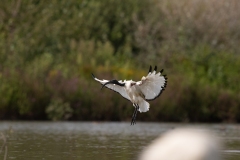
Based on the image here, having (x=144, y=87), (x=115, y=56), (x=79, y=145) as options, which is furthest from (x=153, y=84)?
(x=115, y=56)

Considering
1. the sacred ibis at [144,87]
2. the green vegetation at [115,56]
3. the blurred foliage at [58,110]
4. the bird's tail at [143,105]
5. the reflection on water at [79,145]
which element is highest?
the green vegetation at [115,56]

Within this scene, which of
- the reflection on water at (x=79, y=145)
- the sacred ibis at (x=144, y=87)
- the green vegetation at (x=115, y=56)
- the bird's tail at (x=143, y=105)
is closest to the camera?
the reflection on water at (x=79, y=145)

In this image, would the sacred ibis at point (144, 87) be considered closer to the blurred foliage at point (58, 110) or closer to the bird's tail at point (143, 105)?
the bird's tail at point (143, 105)

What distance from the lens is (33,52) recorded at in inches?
1157

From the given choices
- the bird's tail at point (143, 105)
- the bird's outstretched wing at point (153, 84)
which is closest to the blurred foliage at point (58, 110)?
the bird's tail at point (143, 105)

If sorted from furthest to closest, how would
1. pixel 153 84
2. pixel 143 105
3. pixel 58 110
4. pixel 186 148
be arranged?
pixel 58 110, pixel 143 105, pixel 153 84, pixel 186 148

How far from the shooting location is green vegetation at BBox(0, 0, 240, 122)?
80.0 feet

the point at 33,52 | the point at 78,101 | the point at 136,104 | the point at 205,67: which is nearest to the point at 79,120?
the point at 78,101

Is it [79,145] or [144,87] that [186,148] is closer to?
[79,145]

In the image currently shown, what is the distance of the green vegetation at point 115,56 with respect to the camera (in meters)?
24.4

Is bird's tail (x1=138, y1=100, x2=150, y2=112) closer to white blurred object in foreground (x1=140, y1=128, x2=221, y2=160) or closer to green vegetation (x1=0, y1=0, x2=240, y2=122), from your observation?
green vegetation (x1=0, y1=0, x2=240, y2=122)

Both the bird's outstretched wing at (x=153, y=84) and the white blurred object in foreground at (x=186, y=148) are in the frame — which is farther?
the bird's outstretched wing at (x=153, y=84)

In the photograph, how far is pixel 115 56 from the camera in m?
32.6

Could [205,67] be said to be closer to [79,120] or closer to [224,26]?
[224,26]
